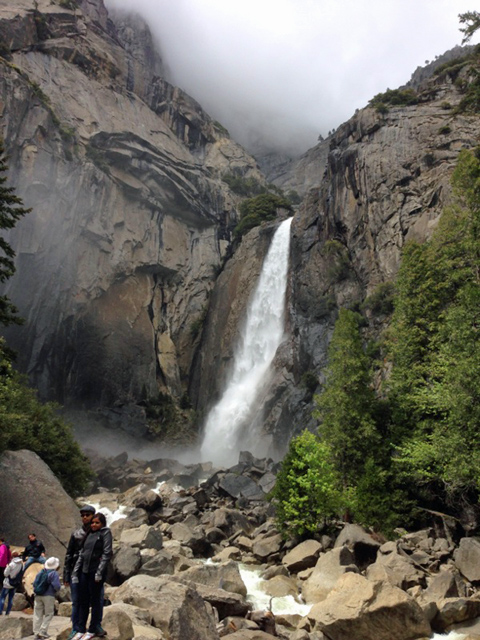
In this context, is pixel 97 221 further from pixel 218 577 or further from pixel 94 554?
pixel 94 554

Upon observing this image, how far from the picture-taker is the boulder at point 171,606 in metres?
7.02

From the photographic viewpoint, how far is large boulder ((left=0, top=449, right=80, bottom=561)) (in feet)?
42.9

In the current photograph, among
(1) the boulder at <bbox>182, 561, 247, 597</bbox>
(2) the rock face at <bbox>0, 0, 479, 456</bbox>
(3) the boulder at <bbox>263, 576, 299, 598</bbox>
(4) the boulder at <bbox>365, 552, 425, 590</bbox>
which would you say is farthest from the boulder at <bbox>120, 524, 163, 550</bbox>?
(2) the rock face at <bbox>0, 0, 479, 456</bbox>

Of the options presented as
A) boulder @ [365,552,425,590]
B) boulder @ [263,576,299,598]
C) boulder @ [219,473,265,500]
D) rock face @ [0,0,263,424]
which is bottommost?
boulder @ [219,473,265,500]

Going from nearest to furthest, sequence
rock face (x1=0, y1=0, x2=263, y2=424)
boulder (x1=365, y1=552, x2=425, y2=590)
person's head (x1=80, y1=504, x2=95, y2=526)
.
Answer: person's head (x1=80, y1=504, x2=95, y2=526) → boulder (x1=365, y1=552, x2=425, y2=590) → rock face (x1=0, y1=0, x2=263, y2=424)

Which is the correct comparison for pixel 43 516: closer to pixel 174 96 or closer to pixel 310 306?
pixel 310 306

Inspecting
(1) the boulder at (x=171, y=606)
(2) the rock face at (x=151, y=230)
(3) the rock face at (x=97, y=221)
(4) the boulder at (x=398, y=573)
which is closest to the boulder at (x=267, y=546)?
(4) the boulder at (x=398, y=573)

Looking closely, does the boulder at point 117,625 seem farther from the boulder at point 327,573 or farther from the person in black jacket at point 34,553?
the boulder at point 327,573

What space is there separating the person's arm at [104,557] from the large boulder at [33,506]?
785 centimetres

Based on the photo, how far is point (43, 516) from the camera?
45.0 feet

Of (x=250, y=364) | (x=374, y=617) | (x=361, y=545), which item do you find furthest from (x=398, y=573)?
(x=250, y=364)

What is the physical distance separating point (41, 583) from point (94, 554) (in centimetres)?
127

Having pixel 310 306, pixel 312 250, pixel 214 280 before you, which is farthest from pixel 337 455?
pixel 214 280

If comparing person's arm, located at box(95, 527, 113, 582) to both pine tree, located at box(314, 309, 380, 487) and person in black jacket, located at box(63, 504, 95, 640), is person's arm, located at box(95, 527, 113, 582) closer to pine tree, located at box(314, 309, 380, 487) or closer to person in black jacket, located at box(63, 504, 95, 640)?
person in black jacket, located at box(63, 504, 95, 640)
